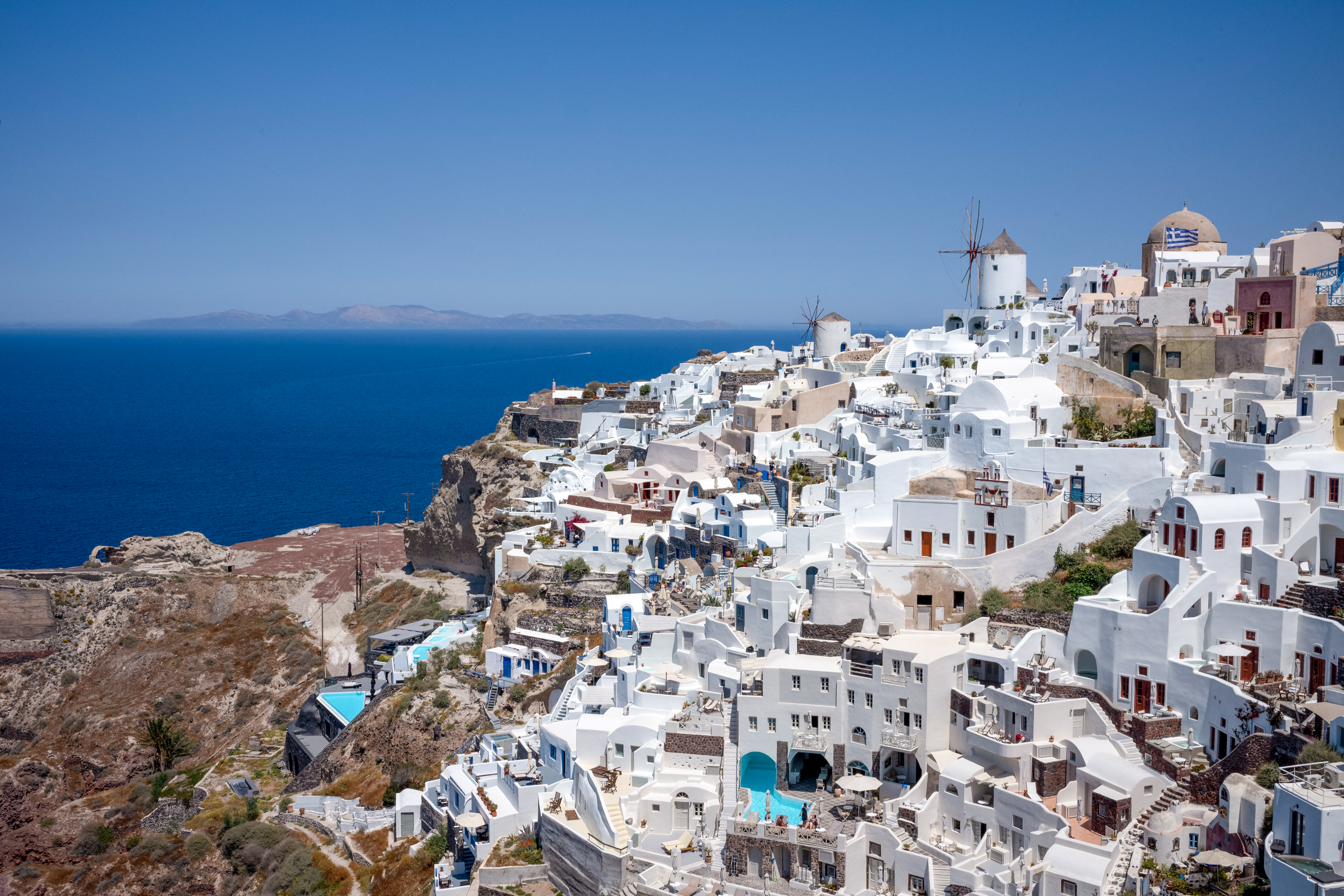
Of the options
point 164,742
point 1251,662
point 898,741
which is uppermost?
point 1251,662

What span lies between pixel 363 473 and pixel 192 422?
199 ft

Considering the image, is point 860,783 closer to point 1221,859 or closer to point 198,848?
point 1221,859

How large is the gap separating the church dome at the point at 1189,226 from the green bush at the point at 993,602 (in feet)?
72.4

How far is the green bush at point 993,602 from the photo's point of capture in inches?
1196

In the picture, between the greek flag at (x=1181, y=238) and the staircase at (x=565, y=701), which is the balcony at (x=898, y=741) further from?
the greek flag at (x=1181, y=238)

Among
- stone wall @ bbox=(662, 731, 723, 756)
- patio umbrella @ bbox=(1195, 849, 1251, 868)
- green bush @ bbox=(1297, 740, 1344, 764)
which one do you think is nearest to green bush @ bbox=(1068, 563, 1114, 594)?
green bush @ bbox=(1297, 740, 1344, 764)

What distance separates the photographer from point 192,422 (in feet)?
534

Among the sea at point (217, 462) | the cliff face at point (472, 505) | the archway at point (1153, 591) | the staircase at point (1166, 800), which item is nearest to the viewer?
the staircase at point (1166, 800)

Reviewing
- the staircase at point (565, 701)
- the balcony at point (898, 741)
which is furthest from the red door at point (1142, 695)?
the staircase at point (565, 701)

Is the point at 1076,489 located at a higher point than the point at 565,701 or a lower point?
higher

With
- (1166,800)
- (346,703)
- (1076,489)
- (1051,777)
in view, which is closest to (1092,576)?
(1076,489)

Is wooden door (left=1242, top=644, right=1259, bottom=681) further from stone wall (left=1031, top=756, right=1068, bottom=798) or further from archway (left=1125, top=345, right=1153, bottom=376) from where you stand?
archway (left=1125, top=345, right=1153, bottom=376)

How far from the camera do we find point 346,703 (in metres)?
43.4

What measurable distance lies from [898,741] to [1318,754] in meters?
9.12
